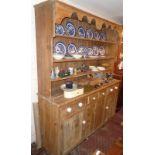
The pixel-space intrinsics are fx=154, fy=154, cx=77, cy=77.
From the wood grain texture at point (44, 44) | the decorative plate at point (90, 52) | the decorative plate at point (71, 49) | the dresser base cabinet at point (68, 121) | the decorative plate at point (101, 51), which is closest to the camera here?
the wood grain texture at point (44, 44)

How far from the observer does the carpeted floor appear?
2.29m

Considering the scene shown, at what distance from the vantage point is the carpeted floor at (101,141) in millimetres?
2287

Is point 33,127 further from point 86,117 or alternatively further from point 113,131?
point 113,131

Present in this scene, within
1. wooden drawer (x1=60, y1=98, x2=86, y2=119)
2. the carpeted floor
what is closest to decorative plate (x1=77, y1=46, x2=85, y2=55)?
wooden drawer (x1=60, y1=98, x2=86, y2=119)

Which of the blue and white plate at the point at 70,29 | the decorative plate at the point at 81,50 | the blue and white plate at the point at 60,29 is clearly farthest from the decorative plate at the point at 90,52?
the blue and white plate at the point at 60,29

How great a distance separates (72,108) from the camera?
212cm

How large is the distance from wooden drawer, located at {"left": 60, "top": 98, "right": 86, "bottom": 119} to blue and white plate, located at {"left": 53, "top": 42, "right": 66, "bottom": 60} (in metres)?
0.66

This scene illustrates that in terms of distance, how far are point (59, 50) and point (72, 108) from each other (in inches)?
34.4

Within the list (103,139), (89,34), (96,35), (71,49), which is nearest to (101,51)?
(96,35)

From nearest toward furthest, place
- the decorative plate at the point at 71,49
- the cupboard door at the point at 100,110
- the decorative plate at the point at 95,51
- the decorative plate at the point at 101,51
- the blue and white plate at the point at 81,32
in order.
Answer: the decorative plate at the point at 71,49 → the blue and white plate at the point at 81,32 → the cupboard door at the point at 100,110 → the decorative plate at the point at 95,51 → the decorative plate at the point at 101,51

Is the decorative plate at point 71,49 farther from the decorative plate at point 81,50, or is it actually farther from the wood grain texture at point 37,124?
the wood grain texture at point 37,124

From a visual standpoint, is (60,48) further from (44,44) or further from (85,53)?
(85,53)

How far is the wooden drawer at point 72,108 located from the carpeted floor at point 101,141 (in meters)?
0.63
